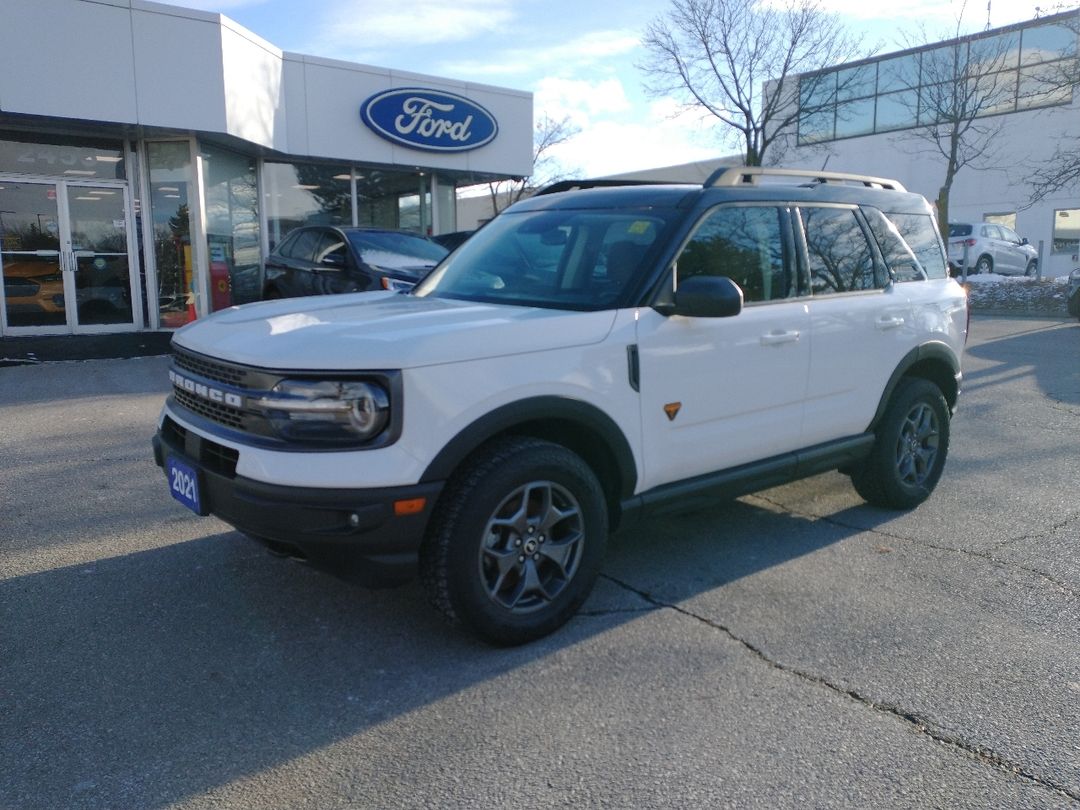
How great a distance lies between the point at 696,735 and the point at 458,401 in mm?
1397

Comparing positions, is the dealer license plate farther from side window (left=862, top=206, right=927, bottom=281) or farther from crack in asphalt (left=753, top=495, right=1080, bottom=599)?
side window (left=862, top=206, right=927, bottom=281)

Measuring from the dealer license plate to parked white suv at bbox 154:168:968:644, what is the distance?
0.02 metres

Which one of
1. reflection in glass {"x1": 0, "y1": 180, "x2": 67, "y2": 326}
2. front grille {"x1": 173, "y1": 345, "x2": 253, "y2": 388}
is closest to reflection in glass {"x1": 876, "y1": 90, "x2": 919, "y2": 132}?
reflection in glass {"x1": 0, "y1": 180, "x2": 67, "y2": 326}

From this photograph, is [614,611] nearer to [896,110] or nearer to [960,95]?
[960,95]

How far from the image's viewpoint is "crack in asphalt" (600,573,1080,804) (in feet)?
8.71

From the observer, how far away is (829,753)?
110 inches

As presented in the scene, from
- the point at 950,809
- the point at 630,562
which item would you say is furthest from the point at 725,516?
the point at 950,809

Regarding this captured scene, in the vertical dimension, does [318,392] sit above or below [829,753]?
above

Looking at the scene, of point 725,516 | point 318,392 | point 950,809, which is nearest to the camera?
point 950,809

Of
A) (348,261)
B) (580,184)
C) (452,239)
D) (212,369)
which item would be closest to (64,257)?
(348,261)

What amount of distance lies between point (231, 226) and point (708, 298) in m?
13.3

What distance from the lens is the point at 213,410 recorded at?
11.4 feet

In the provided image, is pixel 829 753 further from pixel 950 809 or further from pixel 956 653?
pixel 956 653

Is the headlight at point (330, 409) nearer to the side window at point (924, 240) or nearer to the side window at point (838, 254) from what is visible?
the side window at point (838, 254)
